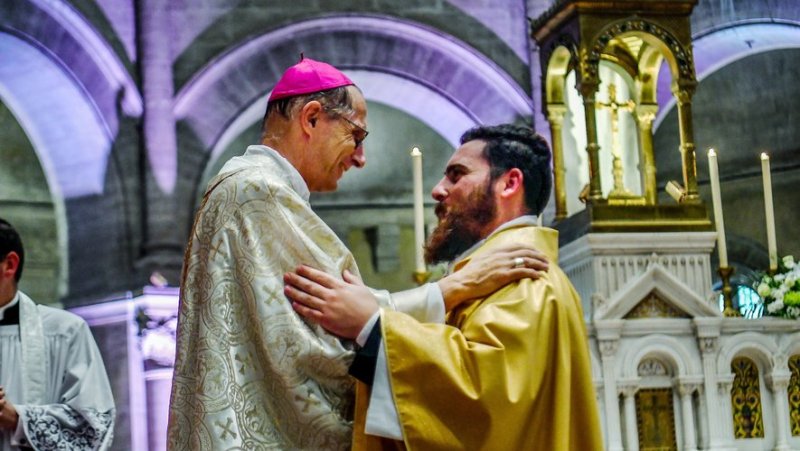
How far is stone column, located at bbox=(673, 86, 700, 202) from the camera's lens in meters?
4.76

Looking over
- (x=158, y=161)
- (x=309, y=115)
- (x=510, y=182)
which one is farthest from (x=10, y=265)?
(x=158, y=161)

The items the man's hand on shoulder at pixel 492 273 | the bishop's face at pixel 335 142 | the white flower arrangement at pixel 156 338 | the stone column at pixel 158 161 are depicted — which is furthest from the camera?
the stone column at pixel 158 161

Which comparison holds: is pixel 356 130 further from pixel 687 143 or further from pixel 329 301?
pixel 687 143

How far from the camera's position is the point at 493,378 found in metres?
2.48

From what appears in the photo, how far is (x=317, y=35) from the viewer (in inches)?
319

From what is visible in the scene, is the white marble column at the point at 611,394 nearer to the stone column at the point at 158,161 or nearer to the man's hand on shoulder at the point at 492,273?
the man's hand on shoulder at the point at 492,273

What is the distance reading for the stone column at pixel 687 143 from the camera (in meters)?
4.76

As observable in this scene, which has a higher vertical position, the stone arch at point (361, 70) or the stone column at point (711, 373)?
the stone arch at point (361, 70)

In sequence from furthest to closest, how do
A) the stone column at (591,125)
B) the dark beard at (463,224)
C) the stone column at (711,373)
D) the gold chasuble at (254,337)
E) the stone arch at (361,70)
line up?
1. the stone arch at (361,70)
2. the stone column at (591,125)
3. the stone column at (711,373)
4. the dark beard at (463,224)
5. the gold chasuble at (254,337)

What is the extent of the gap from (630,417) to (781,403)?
23.4 inches

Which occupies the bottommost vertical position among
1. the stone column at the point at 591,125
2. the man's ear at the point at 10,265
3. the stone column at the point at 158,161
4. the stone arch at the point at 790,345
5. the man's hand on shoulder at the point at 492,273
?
the man's hand on shoulder at the point at 492,273

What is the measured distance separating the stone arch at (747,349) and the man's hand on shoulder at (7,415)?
2.49 metres

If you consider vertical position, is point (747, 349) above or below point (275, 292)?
above

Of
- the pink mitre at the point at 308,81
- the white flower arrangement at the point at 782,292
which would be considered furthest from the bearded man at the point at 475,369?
the white flower arrangement at the point at 782,292
